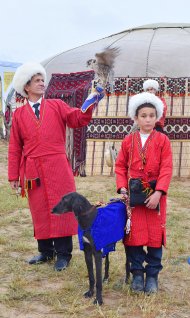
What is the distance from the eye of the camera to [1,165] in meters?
10.8

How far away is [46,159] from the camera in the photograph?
3.84 meters

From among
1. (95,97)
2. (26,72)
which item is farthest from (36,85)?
(95,97)

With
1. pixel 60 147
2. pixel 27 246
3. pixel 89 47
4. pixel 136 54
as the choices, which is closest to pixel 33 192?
pixel 60 147

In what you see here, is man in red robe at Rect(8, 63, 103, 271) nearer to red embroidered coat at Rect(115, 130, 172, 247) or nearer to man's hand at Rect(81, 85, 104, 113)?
man's hand at Rect(81, 85, 104, 113)

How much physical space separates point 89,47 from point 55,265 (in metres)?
8.52

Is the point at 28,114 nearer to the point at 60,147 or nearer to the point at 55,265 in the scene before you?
the point at 60,147

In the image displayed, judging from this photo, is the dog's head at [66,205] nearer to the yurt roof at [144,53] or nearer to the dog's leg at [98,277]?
the dog's leg at [98,277]

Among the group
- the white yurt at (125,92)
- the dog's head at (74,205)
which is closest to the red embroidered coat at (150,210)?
the dog's head at (74,205)

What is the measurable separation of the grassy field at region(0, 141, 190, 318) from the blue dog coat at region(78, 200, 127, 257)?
1.28 ft

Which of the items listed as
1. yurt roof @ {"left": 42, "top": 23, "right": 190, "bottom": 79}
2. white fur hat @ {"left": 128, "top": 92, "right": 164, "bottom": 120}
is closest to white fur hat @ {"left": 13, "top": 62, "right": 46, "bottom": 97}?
white fur hat @ {"left": 128, "top": 92, "right": 164, "bottom": 120}

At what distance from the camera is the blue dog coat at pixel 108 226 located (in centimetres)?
309

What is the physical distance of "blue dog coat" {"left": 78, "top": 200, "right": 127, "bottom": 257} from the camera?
3.09m

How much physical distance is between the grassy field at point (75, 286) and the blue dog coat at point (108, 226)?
39 centimetres

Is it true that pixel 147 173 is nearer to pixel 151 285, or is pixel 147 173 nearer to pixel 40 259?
→ pixel 151 285
